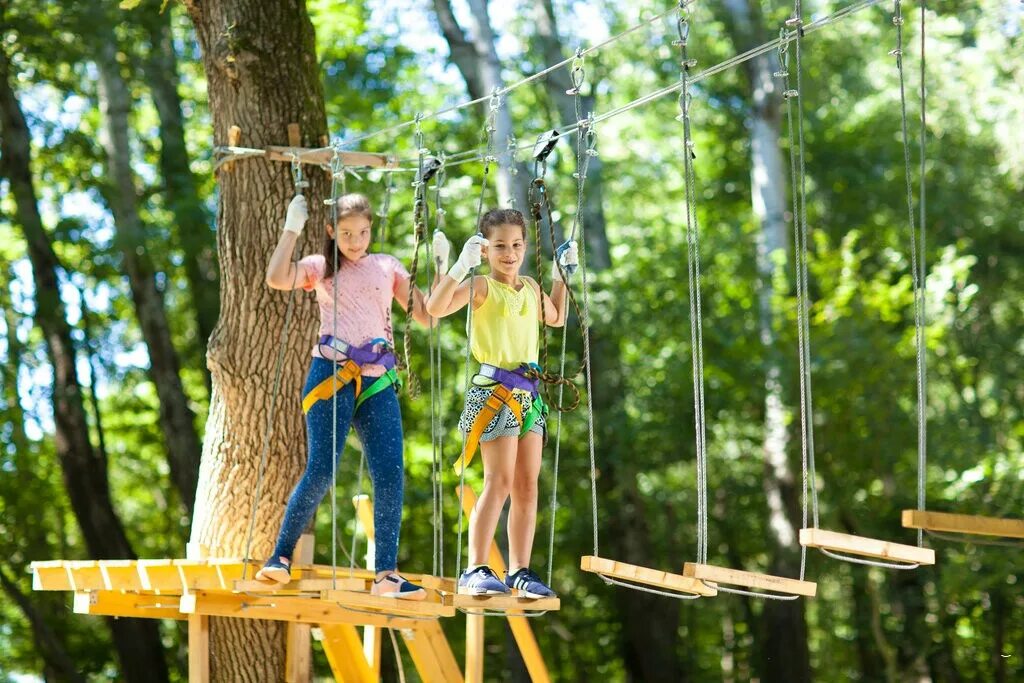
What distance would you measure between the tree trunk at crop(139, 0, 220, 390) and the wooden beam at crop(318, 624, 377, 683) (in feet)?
18.6

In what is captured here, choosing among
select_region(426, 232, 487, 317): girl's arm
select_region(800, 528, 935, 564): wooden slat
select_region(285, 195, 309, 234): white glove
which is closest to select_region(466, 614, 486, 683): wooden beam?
select_region(426, 232, 487, 317): girl's arm

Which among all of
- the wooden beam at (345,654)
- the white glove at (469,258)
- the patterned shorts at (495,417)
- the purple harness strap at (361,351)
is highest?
the white glove at (469,258)

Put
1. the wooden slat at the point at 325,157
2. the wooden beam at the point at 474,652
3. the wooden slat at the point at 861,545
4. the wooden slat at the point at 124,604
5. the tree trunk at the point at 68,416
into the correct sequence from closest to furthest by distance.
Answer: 1. the wooden slat at the point at 861,545
2. the wooden slat at the point at 124,604
3. the wooden slat at the point at 325,157
4. the wooden beam at the point at 474,652
5. the tree trunk at the point at 68,416

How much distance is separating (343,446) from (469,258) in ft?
3.06

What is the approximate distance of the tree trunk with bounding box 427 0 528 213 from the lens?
34.7ft

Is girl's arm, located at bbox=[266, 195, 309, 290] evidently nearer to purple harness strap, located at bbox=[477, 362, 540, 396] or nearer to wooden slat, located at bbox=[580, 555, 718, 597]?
purple harness strap, located at bbox=[477, 362, 540, 396]

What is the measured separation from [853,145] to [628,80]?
2.92m

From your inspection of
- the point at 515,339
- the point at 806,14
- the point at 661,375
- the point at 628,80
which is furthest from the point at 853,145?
the point at 515,339

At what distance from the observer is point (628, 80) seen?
16.6m

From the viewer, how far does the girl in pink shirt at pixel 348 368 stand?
479 cm

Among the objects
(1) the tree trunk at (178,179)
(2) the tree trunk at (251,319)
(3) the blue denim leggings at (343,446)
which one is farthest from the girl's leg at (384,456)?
(1) the tree trunk at (178,179)

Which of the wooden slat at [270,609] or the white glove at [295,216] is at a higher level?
the white glove at [295,216]

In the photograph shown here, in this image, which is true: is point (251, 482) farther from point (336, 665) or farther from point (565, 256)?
point (565, 256)

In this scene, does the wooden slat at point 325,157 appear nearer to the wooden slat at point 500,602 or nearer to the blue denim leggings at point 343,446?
the blue denim leggings at point 343,446
